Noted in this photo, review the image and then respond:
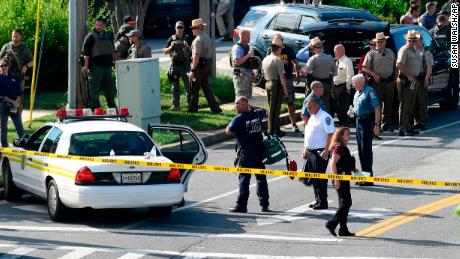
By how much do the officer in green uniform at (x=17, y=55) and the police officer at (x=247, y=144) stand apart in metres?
7.51

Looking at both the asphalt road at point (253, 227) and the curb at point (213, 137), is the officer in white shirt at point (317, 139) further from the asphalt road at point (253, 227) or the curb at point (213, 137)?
the curb at point (213, 137)

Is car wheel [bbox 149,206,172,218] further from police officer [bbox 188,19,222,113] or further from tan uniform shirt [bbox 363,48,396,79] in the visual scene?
police officer [bbox 188,19,222,113]

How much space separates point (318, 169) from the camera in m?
16.6

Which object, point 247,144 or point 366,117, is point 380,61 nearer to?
point 366,117

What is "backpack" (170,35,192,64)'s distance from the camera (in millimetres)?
24219

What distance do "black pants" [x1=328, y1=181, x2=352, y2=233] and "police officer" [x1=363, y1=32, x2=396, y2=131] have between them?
8171 millimetres

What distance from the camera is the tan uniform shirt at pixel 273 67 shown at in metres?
22.0

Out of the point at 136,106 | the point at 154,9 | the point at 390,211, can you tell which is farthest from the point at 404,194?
the point at 154,9

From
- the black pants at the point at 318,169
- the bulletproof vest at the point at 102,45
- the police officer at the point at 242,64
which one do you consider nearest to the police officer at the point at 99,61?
the bulletproof vest at the point at 102,45

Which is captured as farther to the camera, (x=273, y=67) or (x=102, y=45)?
(x=102, y=45)

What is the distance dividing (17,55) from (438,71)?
822cm

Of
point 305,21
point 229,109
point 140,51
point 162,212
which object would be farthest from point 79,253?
point 305,21

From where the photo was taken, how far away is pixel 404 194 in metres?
17.6

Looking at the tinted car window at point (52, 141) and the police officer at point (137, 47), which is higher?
the police officer at point (137, 47)
